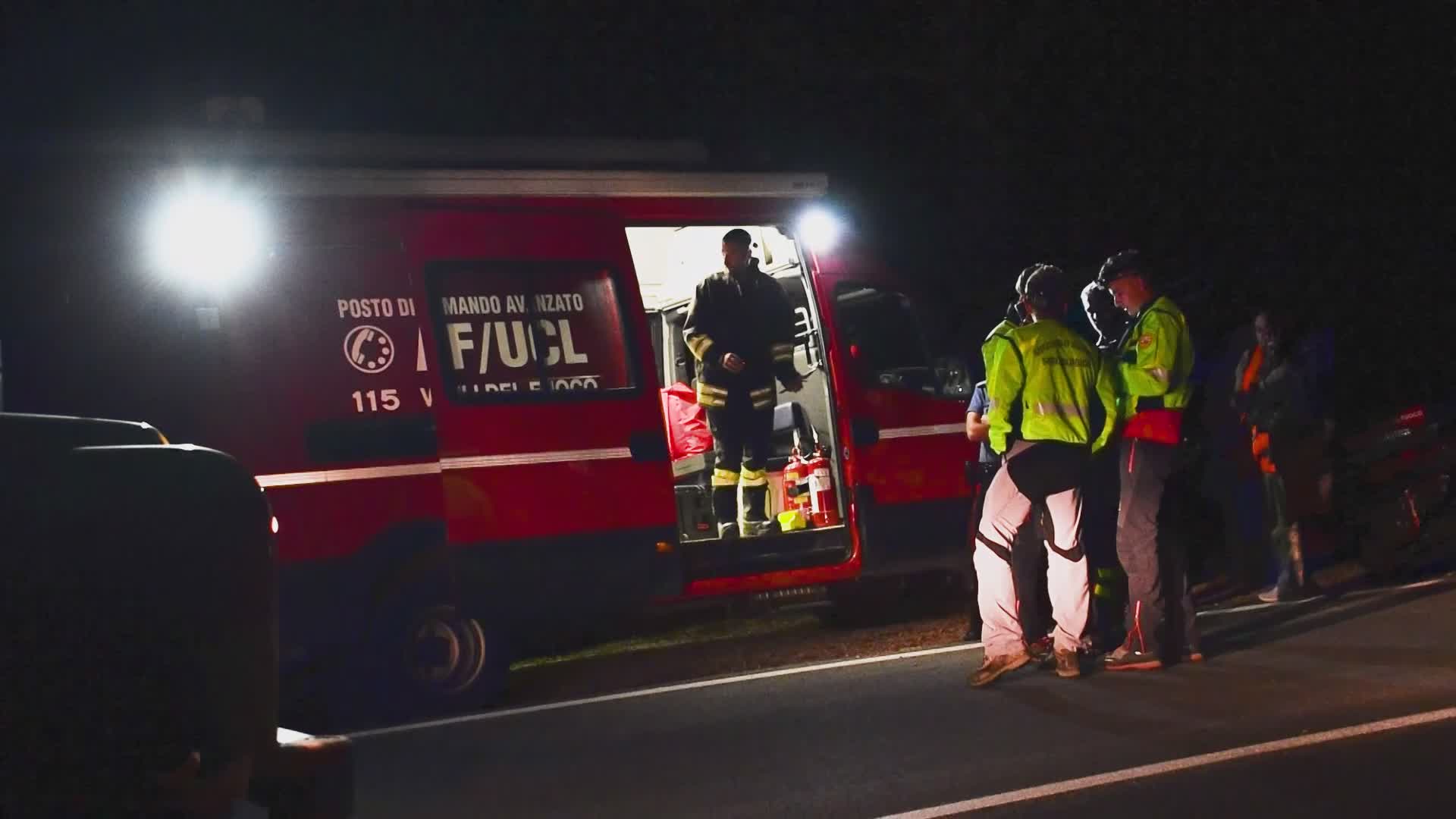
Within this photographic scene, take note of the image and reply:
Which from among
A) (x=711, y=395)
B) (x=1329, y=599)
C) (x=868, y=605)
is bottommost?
(x=1329, y=599)

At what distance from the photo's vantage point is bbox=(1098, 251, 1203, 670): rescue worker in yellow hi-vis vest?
305 inches

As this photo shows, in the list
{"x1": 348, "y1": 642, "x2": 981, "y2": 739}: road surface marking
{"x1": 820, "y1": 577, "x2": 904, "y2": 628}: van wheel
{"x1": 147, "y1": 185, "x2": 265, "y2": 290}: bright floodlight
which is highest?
{"x1": 147, "y1": 185, "x2": 265, "y2": 290}: bright floodlight

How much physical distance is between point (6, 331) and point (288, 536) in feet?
4.60

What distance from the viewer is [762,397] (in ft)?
31.6

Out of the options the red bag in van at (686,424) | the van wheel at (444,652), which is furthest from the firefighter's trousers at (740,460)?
the van wheel at (444,652)

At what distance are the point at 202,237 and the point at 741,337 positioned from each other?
3228mm

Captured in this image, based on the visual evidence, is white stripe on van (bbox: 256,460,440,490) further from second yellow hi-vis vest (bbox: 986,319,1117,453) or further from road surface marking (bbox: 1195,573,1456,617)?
road surface marking (bbox: 1195,573,1456,617)

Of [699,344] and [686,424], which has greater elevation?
[699,344]

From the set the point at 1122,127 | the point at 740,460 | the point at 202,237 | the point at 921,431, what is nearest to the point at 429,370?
the point at 202,237

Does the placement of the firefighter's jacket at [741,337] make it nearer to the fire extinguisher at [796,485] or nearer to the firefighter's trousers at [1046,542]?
the fire extinguisher at [796,485]

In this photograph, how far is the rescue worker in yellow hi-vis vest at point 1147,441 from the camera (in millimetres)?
7734

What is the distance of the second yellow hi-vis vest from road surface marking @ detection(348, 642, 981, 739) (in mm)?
1416

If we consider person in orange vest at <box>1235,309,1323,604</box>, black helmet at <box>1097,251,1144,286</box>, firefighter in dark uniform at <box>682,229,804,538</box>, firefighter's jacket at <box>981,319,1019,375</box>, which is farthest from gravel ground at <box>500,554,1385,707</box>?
black helmet at <box>1097,251,1144,286</box>

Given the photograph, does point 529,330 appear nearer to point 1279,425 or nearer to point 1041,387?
point 1041,387
